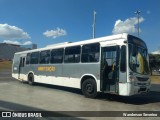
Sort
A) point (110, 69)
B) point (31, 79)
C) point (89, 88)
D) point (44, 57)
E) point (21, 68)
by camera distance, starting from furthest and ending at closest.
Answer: point (21, 68) < point (31, 79) < point (44, 57) < point (89, 88) < point (110, 69)

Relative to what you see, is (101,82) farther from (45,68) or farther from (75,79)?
(45,68)

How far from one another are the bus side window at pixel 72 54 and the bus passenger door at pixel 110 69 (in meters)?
2.12

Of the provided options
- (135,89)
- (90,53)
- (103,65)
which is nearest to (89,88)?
(103,65)

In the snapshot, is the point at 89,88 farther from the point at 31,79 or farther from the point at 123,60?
the point at 31,79

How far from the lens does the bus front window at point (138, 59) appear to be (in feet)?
37.9

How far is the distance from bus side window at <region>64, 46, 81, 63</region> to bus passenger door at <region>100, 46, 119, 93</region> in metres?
2.12

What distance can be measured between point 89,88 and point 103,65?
5.11 feet

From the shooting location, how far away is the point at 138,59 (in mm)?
12031

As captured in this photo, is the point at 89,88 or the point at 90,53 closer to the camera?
the point at 89,88

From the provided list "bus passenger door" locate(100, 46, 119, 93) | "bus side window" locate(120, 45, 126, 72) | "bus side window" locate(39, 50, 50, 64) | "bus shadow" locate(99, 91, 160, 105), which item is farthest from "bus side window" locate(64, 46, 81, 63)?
"bus side window" locate(120, 45, 126, 72)

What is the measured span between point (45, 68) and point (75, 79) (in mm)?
4091

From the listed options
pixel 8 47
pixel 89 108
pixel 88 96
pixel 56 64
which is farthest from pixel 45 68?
pixel 8 47

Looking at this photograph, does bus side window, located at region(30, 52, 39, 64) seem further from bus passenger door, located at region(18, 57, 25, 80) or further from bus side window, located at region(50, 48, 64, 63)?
bus side window, located at region(50, 48, 64, 63)

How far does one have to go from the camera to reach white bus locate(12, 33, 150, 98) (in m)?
11.5
